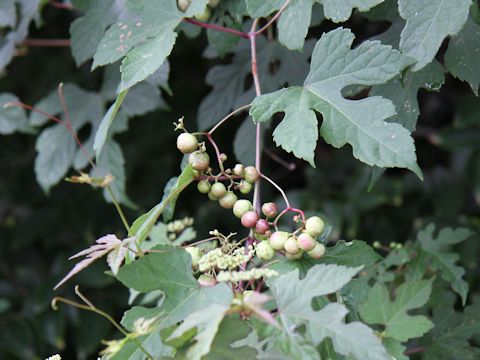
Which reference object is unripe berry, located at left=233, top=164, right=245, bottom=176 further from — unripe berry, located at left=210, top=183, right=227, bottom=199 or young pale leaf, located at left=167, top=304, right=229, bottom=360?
young pale leaf, located at left=167, top=304, right=229, bottom=360

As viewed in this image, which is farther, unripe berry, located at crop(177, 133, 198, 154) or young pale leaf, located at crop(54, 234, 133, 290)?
unripe berry, located at crop(177, 133, 198, 154)

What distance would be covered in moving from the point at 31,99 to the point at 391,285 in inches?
57.4

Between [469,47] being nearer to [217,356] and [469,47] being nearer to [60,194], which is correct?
[217,356]

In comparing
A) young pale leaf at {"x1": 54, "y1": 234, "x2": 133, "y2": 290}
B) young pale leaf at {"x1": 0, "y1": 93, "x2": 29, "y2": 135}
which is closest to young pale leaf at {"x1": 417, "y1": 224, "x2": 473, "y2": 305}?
young pale leaf at {"x1": 54, "y1": 234, "x2": 133, "y2": 290}

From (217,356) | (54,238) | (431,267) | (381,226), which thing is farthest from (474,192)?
(217,356)

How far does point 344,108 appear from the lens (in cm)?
100

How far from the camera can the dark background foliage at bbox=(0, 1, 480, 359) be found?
91.3 inches

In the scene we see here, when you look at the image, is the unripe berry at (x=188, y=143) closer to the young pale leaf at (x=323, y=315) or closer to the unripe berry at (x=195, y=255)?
the unripe berry at (x=195, y=255)

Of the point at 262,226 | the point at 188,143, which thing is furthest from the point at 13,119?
the point at 262,226

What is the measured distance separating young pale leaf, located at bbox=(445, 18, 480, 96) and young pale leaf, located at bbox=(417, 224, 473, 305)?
0.37m

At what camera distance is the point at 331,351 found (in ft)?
2.85

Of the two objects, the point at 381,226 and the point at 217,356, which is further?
the point at 381,226

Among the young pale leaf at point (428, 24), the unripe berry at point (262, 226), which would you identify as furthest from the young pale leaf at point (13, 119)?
the young pale leaf at point (428, 24)

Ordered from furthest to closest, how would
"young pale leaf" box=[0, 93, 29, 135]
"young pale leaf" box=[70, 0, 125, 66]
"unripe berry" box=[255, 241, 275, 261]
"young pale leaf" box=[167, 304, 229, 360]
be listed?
"young pale leaf" box=[0, 93, 29, 135] < "young pale leaf" box=[70, 0, 125, 66] < "unripe berry" box=[255, 241, 275, 261] < "young pale leaf" box=[167, 304, 229, 360]
